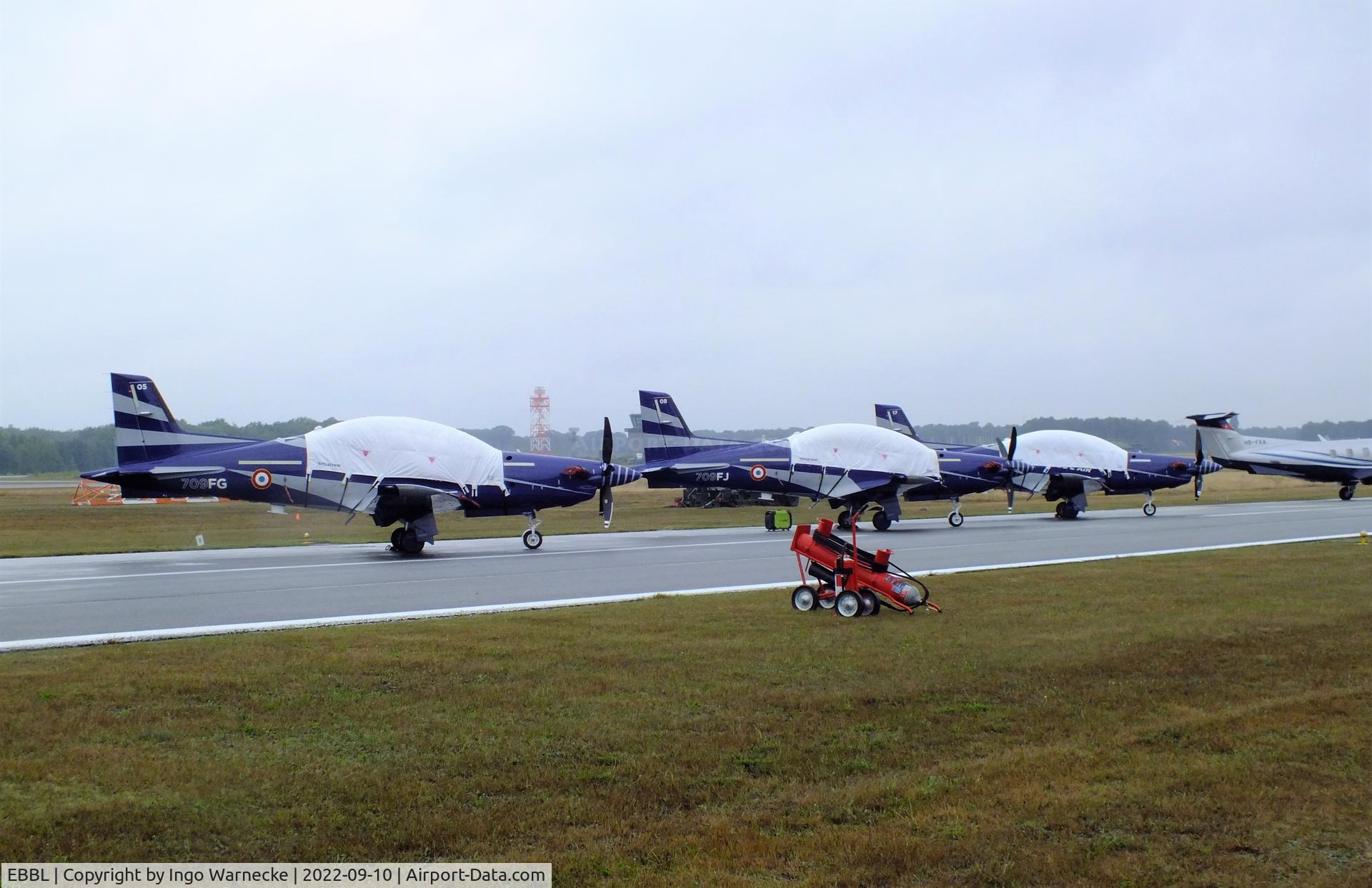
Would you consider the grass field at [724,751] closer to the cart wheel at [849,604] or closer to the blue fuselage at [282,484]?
the cart wheel at [849,604]

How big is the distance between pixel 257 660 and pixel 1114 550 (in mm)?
21883

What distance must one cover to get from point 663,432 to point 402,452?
11.2 meters

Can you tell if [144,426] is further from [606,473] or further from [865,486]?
[865,486]

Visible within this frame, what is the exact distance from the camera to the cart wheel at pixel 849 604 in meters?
14.6

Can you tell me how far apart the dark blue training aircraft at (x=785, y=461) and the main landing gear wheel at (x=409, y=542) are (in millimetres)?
10042

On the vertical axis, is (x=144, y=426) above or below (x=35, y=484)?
above

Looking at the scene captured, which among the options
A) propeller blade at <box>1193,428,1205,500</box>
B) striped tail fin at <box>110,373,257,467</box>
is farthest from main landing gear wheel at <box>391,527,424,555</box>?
propeller blade at <box>1193,428,1205,500</box>

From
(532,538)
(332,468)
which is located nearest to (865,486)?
(532,538)

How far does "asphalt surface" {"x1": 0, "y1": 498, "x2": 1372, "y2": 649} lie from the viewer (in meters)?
15.8

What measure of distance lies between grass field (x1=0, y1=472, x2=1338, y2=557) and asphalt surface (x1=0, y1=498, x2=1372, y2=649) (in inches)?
129

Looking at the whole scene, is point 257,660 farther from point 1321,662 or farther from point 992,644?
point 1321,662

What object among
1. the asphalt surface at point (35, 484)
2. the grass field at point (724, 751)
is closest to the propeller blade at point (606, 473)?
the grass field at point (724, 751)

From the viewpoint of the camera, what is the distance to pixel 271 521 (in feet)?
137

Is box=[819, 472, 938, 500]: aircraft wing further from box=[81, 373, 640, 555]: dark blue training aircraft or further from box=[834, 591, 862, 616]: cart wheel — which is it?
box=[834, 591, 862, 616]: cart wheel
